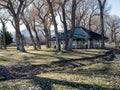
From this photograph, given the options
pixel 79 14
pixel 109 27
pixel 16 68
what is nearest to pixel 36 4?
pixel 79 14

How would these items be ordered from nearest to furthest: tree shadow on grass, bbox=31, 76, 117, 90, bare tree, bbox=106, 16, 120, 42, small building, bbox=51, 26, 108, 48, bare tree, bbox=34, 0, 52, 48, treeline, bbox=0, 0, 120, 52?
tree shadow on grass, bbox=31, 76, 117, 90 < treeline, bbox=0, 0, 120, 52 < small building, bbox=51, 26, 108, 48 < bare tree, bbox=34, 0, 52, 48 < bare tree, bbox=106, 16, 120, 42

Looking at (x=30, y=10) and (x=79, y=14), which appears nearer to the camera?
(x=30, y=10)

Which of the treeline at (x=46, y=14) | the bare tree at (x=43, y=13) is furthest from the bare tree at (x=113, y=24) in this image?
the bare tree at (x=43, y=13)

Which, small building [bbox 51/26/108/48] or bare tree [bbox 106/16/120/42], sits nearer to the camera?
small building [bbox 51/26/108/48]

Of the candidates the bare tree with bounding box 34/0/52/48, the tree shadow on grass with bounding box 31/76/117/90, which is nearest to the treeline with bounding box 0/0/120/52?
the bare tree with bounding box 34/0/52/48

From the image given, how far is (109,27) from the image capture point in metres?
150

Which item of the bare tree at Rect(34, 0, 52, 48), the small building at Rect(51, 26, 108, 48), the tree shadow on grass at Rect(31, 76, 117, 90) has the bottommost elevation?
the tree shadow on grass at Rect(31, 76, 117, 90)

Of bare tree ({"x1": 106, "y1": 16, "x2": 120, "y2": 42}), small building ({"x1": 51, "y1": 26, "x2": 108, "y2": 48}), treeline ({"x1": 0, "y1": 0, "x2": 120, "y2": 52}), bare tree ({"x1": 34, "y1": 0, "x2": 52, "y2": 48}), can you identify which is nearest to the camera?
treeline ({"x1": 0, "y1": 0, "x2": 120, "y2": 52})

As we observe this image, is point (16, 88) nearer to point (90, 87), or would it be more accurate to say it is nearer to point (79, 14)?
point (90, 87)

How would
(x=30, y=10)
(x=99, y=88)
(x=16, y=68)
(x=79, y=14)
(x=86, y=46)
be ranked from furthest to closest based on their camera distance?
(x=79, y=14)
(x=30, y=10)
(x=86, y=46)
(x=16, y=68)
(x=99, y=88)

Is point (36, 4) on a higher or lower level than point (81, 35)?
higher

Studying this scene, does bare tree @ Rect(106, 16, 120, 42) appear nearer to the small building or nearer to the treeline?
the treeline

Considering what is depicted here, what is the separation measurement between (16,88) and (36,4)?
2336 inches

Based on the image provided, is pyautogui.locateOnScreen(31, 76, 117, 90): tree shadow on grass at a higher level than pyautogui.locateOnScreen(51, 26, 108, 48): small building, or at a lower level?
lower
